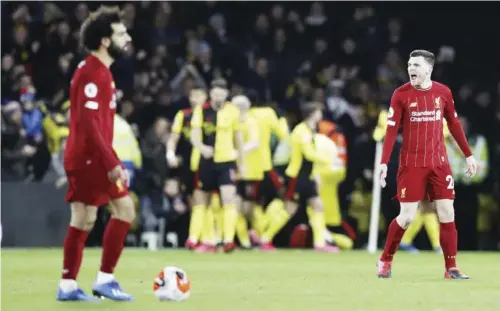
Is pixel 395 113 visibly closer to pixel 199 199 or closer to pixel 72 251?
pixel 72 251

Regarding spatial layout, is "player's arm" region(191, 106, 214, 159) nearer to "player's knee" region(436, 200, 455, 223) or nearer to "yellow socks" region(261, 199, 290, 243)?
"yellow socks" region(261, 199, 290, 243)

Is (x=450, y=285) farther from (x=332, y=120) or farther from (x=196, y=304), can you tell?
(x=332, y=120)

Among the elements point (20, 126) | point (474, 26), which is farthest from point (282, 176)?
point (474, 26)

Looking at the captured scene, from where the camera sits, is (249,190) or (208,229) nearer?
(208,229)

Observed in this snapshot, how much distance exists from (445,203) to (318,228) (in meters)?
6.87

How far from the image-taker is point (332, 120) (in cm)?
2144

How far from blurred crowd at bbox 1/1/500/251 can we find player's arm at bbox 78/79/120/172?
9.89 meters

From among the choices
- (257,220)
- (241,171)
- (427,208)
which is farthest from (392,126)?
(257,220)

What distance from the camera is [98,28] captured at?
9594 mm

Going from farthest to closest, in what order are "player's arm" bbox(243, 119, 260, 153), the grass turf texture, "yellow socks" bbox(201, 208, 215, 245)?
"player's arm" bbox(243, 119, 260, 153) → "yellow socks" bbox(201, 208, 215, 245) → the grass turf texture

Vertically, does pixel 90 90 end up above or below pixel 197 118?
below

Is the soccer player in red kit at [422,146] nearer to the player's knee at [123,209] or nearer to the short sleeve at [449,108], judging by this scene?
the short sleeve at [449,108]

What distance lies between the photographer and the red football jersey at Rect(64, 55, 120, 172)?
30.7 feet

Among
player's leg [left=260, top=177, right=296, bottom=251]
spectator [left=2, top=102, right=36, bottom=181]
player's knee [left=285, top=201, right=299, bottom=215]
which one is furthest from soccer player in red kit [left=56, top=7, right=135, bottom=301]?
spectator [left=2, top=102, right=36, bottom=181]
